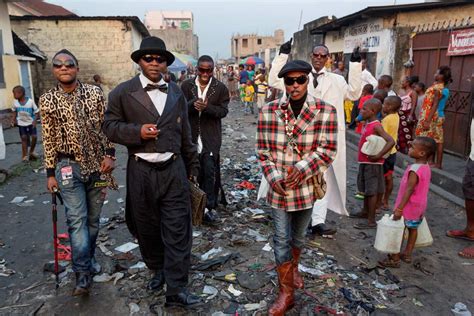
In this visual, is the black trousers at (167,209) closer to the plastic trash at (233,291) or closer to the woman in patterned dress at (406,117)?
the plastic trash at (233,291)

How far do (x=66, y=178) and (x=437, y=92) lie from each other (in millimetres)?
6318

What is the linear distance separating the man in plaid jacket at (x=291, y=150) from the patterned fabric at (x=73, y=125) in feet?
4.96

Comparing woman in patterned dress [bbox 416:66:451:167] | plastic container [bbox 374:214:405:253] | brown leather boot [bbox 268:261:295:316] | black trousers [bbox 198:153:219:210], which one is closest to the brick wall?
woman in patterned dress [bbox 416:66:451:167]

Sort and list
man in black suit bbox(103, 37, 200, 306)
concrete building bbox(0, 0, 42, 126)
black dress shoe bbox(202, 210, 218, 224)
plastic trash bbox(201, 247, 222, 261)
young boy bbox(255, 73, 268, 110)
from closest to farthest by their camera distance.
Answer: man in black suit bbox(103, 37, 200, 306), plastic trash bbox(201, 247, 222, 261), black dress shoe bbox(202, 210, 218, 224), concrete building bbox(0, 0, 42, 126), young boy bbox(255, 73, 268, 110)

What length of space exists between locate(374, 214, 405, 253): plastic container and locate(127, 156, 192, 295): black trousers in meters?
2.01

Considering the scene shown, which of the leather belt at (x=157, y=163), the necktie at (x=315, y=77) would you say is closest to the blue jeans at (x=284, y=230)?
the leather belt at (x=157, y=163)

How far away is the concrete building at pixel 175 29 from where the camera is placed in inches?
2043

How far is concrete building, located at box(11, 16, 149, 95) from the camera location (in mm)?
18094

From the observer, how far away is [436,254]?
4.37 meters

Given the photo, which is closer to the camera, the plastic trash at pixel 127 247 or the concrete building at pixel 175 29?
the plastic trash at pixel 127 247

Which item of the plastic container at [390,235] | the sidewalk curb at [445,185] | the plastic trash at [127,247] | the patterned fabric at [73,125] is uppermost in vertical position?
the patterned fabric at [73,125]

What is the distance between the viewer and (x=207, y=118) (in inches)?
200

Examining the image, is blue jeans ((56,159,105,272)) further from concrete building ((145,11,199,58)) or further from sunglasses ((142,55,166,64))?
concrete building ((145,11,199,58))

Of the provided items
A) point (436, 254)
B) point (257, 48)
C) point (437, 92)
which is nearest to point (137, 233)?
point (436, 254)
